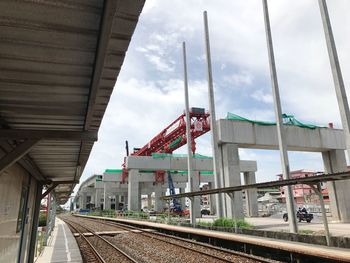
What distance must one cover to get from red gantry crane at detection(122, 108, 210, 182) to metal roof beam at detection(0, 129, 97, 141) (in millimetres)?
27492

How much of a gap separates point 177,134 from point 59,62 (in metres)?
32.5

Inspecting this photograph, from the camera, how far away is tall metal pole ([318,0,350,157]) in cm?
1172

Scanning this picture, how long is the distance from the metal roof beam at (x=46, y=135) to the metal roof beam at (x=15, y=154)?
3.7 inches

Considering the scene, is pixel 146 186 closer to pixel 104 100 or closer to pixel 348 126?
pixel 348 126

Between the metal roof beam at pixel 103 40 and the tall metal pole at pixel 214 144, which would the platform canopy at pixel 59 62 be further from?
the tall metal pole at pixel 214 144

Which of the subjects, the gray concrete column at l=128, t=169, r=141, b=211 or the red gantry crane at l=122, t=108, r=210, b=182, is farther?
the gray concrete column at l=128, t=169, r=141, b=211

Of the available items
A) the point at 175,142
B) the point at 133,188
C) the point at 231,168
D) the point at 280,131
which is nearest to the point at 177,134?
the point at 175,142

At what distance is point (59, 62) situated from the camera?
2.90 m

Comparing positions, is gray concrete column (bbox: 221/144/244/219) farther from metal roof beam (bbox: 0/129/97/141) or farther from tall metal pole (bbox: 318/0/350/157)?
metal roof beam (bbox: 0/129/97/141)

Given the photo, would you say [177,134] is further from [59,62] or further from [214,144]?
Result: [59,62]

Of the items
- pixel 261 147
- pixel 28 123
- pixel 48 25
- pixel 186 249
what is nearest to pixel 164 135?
pixel 261 147

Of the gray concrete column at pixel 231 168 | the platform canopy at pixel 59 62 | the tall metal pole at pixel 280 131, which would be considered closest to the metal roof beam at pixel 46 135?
the platform canopy at pixel 59 62

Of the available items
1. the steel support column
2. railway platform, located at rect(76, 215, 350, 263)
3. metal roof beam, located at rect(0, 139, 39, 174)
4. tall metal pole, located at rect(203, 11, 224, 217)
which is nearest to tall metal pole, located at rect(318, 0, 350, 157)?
railway platform, located at rect(76, 215, 350, 263)

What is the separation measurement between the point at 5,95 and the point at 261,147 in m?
22.2
